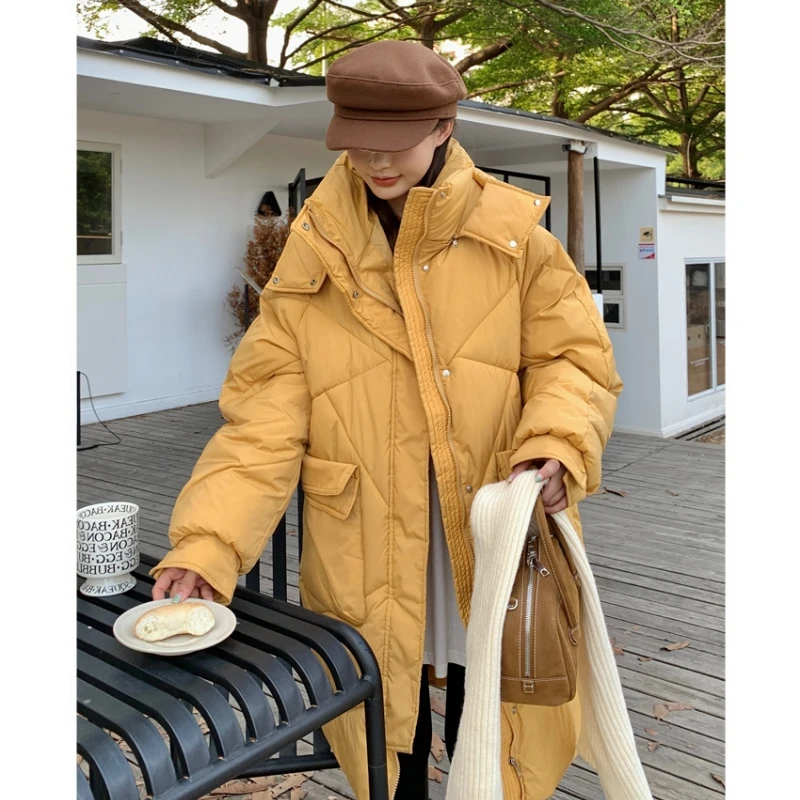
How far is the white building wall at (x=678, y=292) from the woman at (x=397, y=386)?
793cm

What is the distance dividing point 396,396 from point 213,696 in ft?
2.03

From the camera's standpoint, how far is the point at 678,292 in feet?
31.7

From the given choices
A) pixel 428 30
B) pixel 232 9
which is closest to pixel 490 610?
pixel 428 30

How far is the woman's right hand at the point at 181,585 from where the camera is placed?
1612 mm

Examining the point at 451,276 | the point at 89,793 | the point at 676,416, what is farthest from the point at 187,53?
the point at 89,793

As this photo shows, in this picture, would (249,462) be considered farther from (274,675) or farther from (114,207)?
(114,207)

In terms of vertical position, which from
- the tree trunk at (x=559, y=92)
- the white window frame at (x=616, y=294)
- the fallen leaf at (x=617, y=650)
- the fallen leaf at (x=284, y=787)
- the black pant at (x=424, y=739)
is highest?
the tree trunk at (x=559, y=92)

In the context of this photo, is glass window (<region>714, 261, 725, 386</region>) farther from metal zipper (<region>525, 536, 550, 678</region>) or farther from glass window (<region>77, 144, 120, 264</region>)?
metal zipper (<region>525, 536, 550, 678</region>)

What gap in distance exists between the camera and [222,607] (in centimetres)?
160

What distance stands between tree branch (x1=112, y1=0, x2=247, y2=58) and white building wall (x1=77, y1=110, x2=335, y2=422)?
3136mm

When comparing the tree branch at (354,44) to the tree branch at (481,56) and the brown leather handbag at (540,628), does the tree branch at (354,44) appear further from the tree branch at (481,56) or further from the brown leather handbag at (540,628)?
the brown leather handbag at (540,628)

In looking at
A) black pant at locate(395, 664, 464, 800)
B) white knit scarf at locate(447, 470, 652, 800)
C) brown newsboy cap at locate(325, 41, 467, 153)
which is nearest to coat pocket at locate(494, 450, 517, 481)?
white knit scarf at locate(447, 470, 652, 800)

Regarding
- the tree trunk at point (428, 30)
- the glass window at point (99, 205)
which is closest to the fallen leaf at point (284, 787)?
the glass window at point (99, 205)
